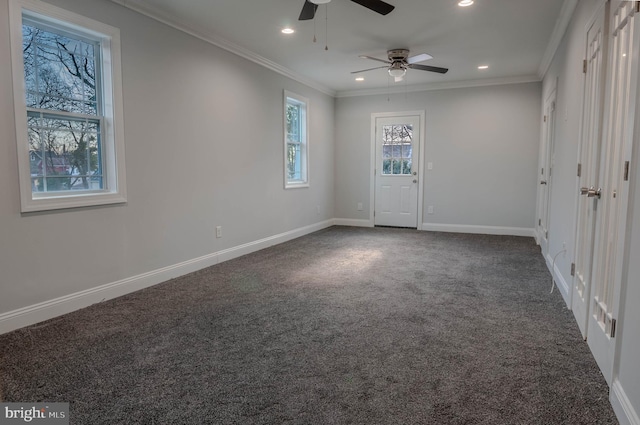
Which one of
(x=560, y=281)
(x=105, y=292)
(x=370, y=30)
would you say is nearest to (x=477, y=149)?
(x=370, y=30)

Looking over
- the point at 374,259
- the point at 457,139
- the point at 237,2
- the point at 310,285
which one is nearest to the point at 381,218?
the point at 457,139

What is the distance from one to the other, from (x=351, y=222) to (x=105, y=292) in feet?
16.4

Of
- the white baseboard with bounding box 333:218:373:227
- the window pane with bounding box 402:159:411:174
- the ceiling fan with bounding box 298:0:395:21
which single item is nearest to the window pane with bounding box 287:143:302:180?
the white baseboard with bounding box 333:218:373:227

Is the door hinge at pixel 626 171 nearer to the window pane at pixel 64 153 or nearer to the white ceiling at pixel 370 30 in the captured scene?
the white ceiling at pixel 370 30

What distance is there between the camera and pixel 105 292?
3.30 meters

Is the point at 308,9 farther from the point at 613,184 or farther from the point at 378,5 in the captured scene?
the point at 613,184

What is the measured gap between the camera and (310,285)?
12.2ft

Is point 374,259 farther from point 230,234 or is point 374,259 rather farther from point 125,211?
point 125,211

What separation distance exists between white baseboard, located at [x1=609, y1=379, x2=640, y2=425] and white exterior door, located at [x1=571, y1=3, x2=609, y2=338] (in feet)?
2.65

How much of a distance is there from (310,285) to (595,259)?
87.2 inches

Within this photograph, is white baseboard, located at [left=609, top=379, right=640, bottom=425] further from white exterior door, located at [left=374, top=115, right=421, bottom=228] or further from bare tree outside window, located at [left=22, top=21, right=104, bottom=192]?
white exterior door, located at [left=374, top=115, right=421, bottom=228]

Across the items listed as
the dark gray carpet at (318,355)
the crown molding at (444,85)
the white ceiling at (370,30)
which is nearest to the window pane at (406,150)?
the crown molding at (444,85)

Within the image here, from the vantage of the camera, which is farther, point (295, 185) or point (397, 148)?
point (397, 148)

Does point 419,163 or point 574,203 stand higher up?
point 419,163
